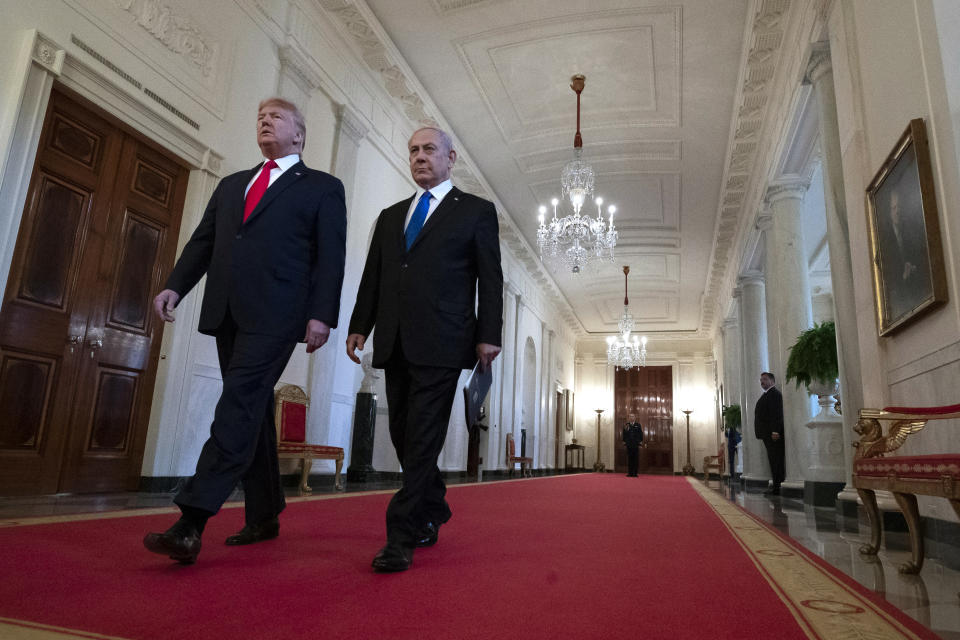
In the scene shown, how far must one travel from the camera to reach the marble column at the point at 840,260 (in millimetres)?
4203

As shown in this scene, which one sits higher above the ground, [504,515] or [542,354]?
[542,354]

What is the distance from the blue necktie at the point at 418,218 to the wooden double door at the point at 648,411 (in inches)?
742

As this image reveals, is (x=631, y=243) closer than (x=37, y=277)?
No

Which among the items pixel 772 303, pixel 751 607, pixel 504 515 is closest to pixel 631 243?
pixel 772 303

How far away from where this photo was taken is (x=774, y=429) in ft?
24.9

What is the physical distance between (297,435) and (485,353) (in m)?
3.97

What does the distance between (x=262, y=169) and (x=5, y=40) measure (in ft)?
8.11

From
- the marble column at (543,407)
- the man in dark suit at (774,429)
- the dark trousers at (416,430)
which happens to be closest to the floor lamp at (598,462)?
the marble column at (543,407)

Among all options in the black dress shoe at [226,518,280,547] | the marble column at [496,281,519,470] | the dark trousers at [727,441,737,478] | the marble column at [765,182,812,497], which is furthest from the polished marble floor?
the dark trousers at [727,441,737,478]

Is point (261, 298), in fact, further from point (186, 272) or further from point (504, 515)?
point (504, 515)

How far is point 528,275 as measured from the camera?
14133mm

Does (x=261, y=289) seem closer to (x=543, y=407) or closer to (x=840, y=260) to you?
(x=840, y=260)

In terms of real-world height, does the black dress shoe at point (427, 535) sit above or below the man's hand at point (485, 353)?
below

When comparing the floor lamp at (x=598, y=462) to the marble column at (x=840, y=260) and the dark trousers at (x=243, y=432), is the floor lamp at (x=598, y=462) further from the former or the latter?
the dark trousers at (x=243, y=432)
